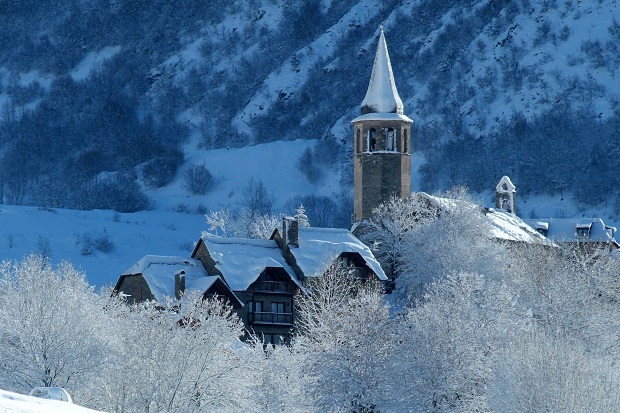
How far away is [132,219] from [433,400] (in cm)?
12138

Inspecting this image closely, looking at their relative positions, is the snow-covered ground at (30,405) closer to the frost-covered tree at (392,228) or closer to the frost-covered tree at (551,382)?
the frost-covered tree at (551,382)

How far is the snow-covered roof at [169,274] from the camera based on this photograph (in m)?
87.3

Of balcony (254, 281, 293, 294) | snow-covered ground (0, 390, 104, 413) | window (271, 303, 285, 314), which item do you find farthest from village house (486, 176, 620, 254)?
snow-covered ground (0, 390, 104, 413)

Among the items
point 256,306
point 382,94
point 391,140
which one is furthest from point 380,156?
point 256,306

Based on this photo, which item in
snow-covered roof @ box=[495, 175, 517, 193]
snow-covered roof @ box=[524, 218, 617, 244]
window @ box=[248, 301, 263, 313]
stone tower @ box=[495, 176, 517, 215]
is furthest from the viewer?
snow-covered roof @ box=[495, 175, 517, 193]

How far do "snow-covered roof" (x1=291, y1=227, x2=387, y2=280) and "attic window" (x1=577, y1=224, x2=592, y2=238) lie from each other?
2638 cm

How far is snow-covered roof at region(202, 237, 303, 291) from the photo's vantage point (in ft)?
299

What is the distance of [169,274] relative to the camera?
8950cm

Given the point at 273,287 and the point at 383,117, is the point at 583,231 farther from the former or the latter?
the point at 273,287

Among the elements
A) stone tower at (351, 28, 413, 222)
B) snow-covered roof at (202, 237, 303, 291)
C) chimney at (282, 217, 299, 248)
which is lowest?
snow-covered roof at (202, 237, 303, 291)

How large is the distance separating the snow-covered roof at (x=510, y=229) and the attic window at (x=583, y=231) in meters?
6.21

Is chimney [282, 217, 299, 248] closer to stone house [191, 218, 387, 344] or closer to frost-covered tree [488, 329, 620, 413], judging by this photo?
stone house [191, 218, 387, 344]

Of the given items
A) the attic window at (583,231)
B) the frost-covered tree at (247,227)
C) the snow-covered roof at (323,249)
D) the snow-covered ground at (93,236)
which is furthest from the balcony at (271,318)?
the snow-covered ground at (93,236)

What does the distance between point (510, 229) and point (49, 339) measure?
4865 cm
